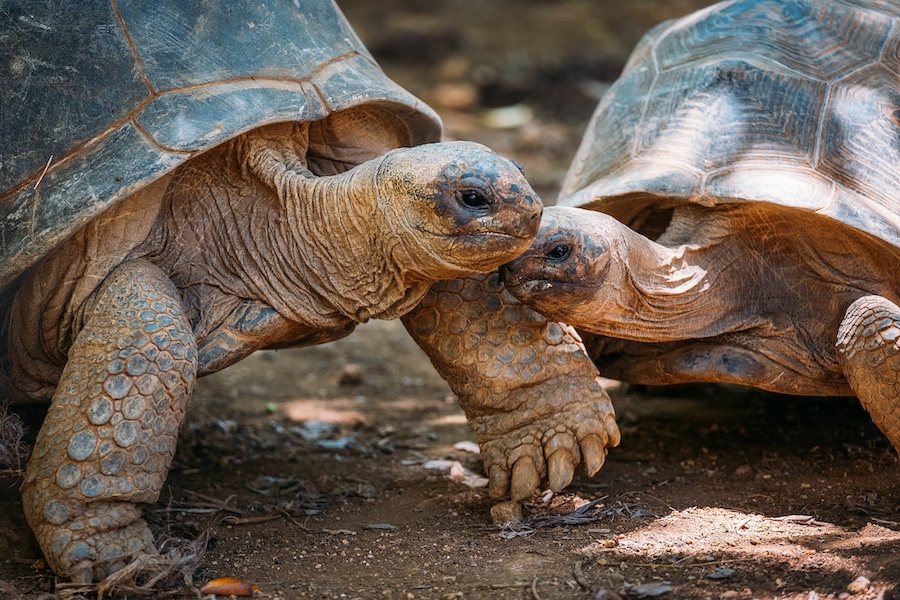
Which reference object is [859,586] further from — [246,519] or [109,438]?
[109,438]

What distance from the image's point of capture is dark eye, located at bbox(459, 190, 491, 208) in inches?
112

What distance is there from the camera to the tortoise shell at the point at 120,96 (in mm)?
2988

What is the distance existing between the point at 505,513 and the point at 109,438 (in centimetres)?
128

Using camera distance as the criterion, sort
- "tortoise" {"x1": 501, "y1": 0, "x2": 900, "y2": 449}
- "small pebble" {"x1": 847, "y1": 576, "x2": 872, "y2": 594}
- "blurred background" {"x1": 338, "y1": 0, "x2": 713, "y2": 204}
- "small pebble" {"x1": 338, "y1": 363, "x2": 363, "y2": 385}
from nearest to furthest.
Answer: "small pebble" {"x1": 847, "y1": 576, "x2": 872, "y2": 594} → "tortoise" {"x1": 501, "y1": 0, "x2": 900, "y2": 449} → "small pebble" {"x1": 338, "y1": 363, "x2": 363, "y2": 385} → "blurred background" {"x1": 338, "y1": 0, "x2": 713, "y2": 204}

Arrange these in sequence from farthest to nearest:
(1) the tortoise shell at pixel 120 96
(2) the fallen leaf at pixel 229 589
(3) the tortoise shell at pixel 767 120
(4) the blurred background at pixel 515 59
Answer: (4) the blurred background at pixel 515 59, (3) the tortoise shell at pixel 767 120, (1) the tortoise shell at pixel 120 96, (2) the fallen leaf at pixel 229 589

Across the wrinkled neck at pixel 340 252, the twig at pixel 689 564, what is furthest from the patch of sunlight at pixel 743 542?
the wrinkled neck at pixel 340 252

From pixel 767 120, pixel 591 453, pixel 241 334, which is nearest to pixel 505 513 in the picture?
pixel 591 453

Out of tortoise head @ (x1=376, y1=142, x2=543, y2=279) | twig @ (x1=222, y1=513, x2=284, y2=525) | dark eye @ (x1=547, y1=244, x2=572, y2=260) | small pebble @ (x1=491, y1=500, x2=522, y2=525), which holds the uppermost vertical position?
tortoise head @ (x1=376, y1=142, x2=543, y2=279)

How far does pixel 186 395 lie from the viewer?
3002 mm

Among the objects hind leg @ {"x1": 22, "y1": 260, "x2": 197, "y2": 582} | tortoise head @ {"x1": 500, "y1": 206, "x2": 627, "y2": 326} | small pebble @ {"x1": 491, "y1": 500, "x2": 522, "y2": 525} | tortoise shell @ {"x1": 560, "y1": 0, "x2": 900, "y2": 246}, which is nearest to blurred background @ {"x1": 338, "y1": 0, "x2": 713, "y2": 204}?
tortoise shell @ {"x1": 560, "y1": 0, "x2": 900, "y2": 246}

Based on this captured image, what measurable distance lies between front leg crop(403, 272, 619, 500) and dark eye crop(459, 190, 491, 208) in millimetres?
673

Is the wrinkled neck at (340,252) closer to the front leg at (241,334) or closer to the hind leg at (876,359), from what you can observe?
the front leg at (241,334)

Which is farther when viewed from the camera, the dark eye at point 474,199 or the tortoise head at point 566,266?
the tortoise head at point 566,266

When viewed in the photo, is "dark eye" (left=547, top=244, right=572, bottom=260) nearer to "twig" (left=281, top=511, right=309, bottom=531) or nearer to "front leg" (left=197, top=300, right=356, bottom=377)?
"front leg" (left=197, top=300, right=356, bottom=377)
